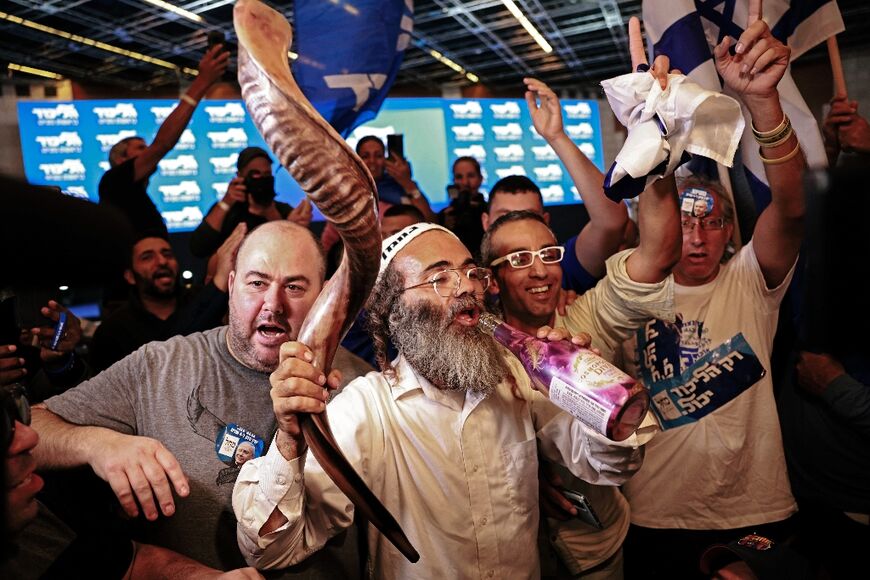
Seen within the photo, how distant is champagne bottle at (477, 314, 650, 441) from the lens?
1254 mm

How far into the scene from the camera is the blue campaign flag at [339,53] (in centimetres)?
315

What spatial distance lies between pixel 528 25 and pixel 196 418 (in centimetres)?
920

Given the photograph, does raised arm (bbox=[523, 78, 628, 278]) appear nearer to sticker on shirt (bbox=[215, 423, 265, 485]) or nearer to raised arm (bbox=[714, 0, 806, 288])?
raised arm (bbox=[714, 0, 806, 288])

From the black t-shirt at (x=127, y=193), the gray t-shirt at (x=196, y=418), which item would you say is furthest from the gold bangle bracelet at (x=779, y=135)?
the black t-shirt at (x=127, y=193)

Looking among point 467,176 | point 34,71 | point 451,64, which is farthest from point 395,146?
point 34,71

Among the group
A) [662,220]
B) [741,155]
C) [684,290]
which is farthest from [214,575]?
[741,155]

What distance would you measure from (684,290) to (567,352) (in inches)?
38.2

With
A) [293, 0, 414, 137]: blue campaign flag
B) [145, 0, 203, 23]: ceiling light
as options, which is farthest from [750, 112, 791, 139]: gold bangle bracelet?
[145, 0, 203, 23]: ceiling light

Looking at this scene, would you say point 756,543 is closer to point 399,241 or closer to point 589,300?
point 589,300

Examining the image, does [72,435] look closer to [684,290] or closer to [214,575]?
[214,575]

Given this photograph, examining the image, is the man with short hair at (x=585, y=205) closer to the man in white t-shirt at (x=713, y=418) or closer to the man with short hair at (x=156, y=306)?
the man in white t-shirt at (x=713, y=418)

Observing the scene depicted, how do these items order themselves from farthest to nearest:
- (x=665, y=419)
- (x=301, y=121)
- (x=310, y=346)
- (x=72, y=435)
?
(x=665, y=419), (x=72, y=435), (x=310, y=346), (x=301, y=121)

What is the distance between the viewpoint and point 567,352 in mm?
1395

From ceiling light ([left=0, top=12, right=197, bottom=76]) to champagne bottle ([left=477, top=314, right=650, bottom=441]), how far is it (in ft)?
29.4
